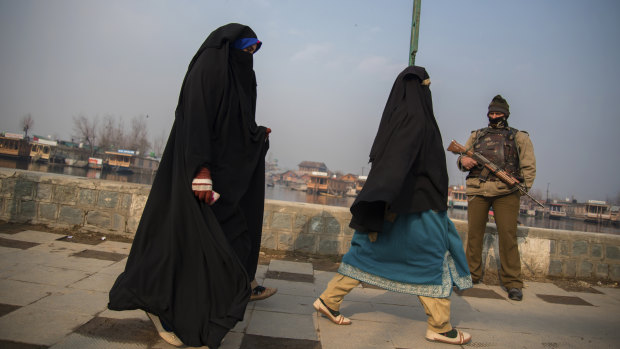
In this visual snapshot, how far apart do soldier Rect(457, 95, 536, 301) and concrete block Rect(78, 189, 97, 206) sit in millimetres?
4370

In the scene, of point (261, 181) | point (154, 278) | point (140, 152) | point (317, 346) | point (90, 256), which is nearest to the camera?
point (154, 278)

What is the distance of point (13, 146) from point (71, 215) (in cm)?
7222

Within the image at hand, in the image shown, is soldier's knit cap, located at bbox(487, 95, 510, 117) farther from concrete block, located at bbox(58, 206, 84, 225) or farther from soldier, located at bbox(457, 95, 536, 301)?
concrete block, located at bbox(58, 206, 84, 225)

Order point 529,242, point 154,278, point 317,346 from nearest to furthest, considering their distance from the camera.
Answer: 1. point 154,278
2. point 317,346
3. point 529,242

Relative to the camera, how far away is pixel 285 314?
2377mm

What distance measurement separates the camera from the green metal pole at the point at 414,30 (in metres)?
4.06

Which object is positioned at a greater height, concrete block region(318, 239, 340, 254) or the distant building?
the distant building

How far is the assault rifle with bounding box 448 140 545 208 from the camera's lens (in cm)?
345

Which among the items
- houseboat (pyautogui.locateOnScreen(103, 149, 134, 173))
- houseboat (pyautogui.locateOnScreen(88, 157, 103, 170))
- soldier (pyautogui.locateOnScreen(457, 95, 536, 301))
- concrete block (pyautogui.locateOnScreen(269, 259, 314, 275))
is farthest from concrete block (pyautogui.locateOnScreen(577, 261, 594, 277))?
houseboat (pyautogui.locateOnScreen(88, 157, 103, 170))

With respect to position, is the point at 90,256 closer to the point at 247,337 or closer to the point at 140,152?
the point at 247,337

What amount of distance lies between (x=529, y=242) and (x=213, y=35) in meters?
4.29

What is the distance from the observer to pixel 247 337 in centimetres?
196

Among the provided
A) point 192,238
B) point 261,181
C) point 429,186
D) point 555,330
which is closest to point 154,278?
point 192,238

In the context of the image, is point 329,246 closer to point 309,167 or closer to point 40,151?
point 40,151
